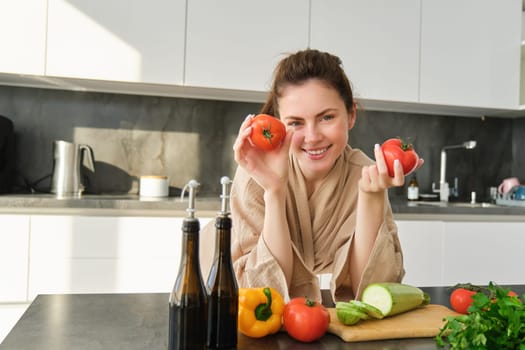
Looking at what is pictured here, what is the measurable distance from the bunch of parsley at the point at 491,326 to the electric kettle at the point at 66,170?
2234 mm

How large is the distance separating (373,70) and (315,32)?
1.33 feet

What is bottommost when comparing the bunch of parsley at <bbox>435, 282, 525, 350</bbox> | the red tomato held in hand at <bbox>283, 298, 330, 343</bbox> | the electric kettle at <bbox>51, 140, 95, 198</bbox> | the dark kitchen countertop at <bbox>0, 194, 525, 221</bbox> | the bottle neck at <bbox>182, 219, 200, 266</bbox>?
the red tomato held in hand at <bbox>283, 298, 330, 343</bbox>

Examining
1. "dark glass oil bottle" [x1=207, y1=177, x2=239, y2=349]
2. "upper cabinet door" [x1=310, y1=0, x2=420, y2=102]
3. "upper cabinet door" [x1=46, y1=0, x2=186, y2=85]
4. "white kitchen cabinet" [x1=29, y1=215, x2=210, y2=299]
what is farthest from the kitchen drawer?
"dark glass oil bottle" [x1=207, y1=177, x2=239, y2=349]

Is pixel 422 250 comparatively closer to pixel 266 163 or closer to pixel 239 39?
pixel 239 39

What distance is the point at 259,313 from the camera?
0.85 m

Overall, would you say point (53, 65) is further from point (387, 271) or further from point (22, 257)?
point (387, 271)

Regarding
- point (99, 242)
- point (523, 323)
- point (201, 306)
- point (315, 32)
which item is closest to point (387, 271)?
point (523, 323)

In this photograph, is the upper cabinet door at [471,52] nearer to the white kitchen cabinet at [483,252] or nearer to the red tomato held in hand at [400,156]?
the white kitchen cabinet at [483,252]

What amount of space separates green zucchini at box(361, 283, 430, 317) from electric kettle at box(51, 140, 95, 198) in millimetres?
1966

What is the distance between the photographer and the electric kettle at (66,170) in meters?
2.57

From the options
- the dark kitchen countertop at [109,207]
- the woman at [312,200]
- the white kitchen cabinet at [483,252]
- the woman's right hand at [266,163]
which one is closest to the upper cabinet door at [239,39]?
the dark kitchen countertop at [109,207]

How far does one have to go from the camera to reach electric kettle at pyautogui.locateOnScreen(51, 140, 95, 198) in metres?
2.57

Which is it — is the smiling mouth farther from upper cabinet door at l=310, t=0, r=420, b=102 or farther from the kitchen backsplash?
the kitchen backsplash

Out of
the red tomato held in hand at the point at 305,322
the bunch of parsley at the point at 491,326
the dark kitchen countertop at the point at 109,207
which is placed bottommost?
the red tomato held in hand at the point at 305,322
